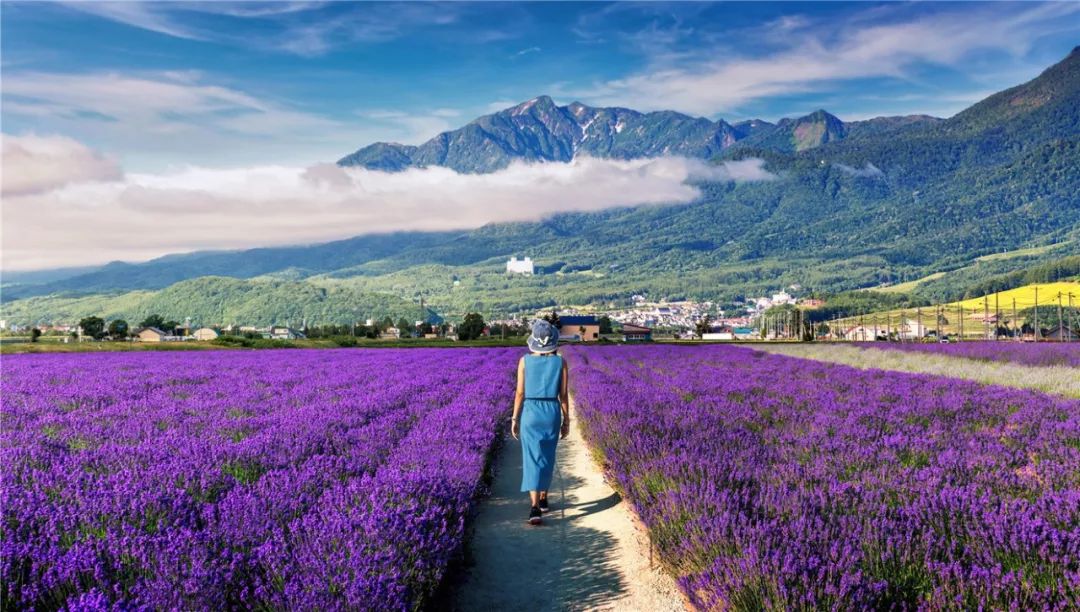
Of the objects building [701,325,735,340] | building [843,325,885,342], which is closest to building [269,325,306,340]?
building [843,325,885,342]

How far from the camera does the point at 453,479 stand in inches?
211

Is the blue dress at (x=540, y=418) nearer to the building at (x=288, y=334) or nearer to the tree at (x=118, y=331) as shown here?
the building at (x=288, y=334)

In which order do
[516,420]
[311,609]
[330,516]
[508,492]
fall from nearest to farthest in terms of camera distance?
1. [311,609]
2. [330,516]
3. [516,420]
4. [508,492]

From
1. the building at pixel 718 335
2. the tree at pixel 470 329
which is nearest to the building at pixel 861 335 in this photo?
the building at pixel 718 335

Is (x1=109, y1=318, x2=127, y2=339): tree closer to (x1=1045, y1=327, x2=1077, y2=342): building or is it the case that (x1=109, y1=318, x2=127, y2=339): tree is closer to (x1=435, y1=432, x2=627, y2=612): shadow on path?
(x1=435, y1=432, x2=627, y2=612): shadow on path

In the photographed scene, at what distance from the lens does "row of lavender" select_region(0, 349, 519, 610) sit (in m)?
3.01

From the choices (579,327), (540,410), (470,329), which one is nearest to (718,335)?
(579,327)

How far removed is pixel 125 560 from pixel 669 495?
3.22m

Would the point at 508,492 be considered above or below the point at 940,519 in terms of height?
below

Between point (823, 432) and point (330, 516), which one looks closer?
point (330, 516)

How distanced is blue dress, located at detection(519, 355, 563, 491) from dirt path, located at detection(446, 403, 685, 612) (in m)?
0.42

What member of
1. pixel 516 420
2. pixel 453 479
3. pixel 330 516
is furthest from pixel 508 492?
pixel 330 516

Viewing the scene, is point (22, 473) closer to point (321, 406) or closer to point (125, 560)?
point (125, 560)

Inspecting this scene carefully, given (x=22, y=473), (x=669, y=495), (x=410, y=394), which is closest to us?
(x=669, y=495)
